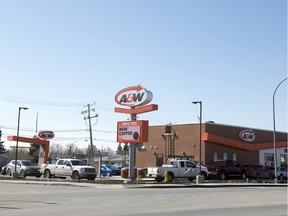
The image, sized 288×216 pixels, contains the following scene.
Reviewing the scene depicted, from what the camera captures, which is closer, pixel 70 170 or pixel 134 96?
pixel 134 96

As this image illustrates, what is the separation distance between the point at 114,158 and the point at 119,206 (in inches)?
4193

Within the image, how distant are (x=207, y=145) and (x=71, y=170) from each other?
63.8 feet

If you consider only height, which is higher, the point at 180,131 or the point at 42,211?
the point at 180,131

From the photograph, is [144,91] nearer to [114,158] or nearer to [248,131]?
[248,131]

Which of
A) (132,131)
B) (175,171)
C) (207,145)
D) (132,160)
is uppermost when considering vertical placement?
(132,131)

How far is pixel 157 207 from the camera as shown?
1534 cm

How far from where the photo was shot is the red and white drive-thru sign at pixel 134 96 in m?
34.3

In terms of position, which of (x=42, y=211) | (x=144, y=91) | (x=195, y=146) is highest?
(x=144, y=91)

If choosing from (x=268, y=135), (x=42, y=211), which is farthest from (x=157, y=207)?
(x=268, y=135)

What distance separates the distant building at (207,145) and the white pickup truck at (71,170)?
17.0m

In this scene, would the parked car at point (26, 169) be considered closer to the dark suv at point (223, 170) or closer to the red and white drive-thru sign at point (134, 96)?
the red and white drive-thru sign at point (134, 96)

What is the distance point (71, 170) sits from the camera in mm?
35406

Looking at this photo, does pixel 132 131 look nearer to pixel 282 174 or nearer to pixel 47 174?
pixel 47 174

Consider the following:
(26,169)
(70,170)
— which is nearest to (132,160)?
(70,170)
